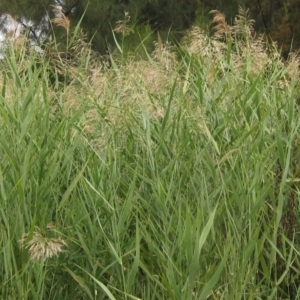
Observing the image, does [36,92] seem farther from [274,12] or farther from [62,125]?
[274,12]

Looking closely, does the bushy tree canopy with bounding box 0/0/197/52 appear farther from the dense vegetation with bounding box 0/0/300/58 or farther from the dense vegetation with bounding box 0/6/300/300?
the dense vegetation with bounding box 0/6/300/300

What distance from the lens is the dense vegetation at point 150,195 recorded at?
89.3 inches

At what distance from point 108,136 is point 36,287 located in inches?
26.0

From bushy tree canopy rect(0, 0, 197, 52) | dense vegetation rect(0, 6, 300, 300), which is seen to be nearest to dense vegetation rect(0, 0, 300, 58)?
bushy tree canopy rect(0, 0, 197, 52)

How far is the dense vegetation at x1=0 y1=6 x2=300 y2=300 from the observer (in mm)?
2268

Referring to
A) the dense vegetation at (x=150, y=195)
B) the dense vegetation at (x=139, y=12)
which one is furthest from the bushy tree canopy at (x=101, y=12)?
the dense vegetation at (x=150, y=195)

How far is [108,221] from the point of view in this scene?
243 cm

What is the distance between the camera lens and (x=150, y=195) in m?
2.57

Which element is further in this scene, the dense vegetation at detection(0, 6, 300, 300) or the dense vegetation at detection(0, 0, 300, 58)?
the dense vegetation at detection(0, 0, 300, 58)

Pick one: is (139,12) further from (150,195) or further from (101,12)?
(150,195)

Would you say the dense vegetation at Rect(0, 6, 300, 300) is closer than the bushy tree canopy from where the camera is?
Yes

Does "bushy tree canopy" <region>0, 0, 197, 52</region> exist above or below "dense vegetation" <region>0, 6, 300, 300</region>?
below

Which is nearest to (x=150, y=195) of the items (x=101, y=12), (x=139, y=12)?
(x=101, y=12)

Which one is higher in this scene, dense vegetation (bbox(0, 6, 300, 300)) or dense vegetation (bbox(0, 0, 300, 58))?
dense vegetation (bbox(0, 6, 300, 300))
